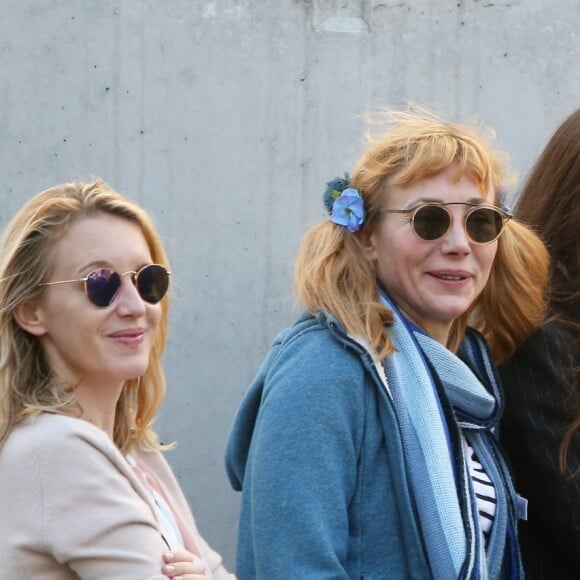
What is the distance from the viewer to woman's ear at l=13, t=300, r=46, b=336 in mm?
2033

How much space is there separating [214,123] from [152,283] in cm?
237

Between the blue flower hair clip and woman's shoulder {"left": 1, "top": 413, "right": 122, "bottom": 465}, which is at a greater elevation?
the blue flower hair clip

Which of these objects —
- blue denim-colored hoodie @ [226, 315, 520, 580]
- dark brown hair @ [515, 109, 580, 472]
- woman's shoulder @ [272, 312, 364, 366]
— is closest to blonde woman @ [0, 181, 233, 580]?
blue denim-colored hoodie @ [226, 315, 520, 580]

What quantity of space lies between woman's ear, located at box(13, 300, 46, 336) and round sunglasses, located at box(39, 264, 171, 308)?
0.05 meters

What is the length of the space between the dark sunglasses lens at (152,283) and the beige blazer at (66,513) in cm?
32

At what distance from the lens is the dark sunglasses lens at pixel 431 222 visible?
2344 mm

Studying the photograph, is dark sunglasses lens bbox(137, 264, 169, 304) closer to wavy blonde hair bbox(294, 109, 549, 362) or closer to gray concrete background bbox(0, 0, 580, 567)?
wavy blonde hair bbox(294, 109, 549, 362)

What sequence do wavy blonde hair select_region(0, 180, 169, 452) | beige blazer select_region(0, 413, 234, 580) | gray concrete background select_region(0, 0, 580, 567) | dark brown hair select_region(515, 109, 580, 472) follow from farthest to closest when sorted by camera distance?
gray concrete background select_region(0, 0, 580, 567) < dark brown hair select_region(515, 109, 580, 472) < wavy blonde hair select_region(0, 180, 169, 452) < beige blazer select_region(0, 413, 234, 580)

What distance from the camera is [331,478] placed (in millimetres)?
2100

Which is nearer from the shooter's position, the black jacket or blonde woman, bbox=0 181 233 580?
blonde woman, bbox=0 181 233 580

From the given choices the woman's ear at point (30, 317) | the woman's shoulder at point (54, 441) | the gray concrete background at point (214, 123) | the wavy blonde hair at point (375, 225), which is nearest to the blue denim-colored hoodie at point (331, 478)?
the wavy blonde hair at point (375, 225)

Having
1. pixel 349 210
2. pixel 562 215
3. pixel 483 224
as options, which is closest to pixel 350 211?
pixel 349 210

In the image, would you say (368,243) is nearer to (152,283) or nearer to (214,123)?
(152,283)

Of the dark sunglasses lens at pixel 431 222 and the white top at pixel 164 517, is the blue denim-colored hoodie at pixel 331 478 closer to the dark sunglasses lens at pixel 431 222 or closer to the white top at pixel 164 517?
the white top at pixel 164 517
